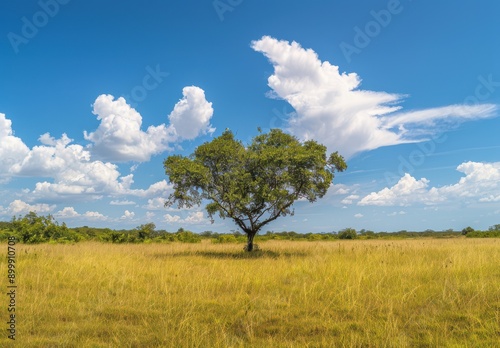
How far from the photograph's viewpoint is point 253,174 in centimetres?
2328

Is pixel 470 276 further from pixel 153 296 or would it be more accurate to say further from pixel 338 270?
pixel 153 296

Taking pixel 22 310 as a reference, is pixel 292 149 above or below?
above

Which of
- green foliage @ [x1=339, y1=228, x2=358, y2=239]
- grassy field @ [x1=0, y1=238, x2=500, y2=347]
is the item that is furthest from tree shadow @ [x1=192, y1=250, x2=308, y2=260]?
green foliage @ [x1=339, y1=228, x2=358, y2=239]

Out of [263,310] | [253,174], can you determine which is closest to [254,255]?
[253,174]

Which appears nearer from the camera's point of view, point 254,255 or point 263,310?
point 263,310

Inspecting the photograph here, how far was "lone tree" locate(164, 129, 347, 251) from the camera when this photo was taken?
21902mm

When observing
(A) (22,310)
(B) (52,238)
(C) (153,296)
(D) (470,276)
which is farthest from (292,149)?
(B) (52,238)

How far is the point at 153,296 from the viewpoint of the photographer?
9.43 meters

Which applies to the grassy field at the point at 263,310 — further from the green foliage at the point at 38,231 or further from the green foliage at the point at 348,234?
the green foliage at the point at 348,234

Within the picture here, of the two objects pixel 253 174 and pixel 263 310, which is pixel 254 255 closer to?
pixel 253 174

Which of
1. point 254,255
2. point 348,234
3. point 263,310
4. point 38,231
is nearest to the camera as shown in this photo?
point 263,310

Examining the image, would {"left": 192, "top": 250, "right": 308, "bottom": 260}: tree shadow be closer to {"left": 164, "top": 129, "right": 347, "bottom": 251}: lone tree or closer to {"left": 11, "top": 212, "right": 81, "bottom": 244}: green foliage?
{"left": 164, "top": 129, "right": 347, "bottom": 251}: lone tree

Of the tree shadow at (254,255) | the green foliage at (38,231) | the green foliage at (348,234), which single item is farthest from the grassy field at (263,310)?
the green foliage at (348,234)

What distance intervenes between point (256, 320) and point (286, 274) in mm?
5228
